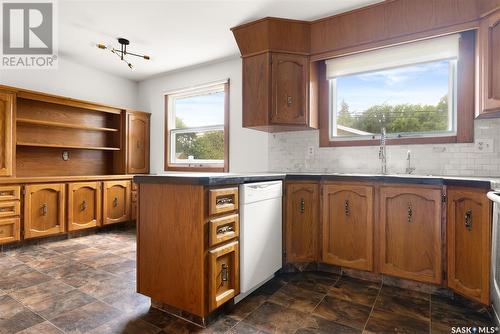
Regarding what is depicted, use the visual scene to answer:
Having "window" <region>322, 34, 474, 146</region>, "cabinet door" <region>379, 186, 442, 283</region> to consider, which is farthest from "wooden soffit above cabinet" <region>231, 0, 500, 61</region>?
"cabinet door" <region>379, 186, 442, 283</region>

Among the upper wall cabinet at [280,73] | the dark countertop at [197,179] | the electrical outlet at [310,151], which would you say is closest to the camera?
the dark countertop at [197,179]

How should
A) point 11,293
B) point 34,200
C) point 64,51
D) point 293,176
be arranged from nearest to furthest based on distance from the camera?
point 11,293, point 293,176, point 34,200, point 64,51

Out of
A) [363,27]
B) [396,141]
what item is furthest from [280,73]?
[396,141]

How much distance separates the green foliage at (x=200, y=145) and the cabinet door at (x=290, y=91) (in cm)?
144

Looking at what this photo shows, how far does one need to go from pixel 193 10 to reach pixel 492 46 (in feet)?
8.71

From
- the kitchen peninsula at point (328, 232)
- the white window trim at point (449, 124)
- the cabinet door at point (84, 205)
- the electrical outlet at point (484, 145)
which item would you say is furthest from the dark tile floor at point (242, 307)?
the white window trim at point (449, 124)

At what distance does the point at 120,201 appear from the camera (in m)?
4.38

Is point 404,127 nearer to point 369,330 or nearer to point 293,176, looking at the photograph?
point 293,176

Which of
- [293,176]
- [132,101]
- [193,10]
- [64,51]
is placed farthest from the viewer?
[132,101]

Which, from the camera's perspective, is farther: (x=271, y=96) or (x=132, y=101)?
(x=132, y=101)

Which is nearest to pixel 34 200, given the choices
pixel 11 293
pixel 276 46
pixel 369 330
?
pixel 11 293

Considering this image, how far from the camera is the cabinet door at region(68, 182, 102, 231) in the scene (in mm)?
3762

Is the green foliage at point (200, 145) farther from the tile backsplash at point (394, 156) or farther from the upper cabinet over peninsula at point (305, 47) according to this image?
the upper cabinet over peninsula at point (305, 47)

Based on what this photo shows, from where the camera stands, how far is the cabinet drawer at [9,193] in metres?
3.16
